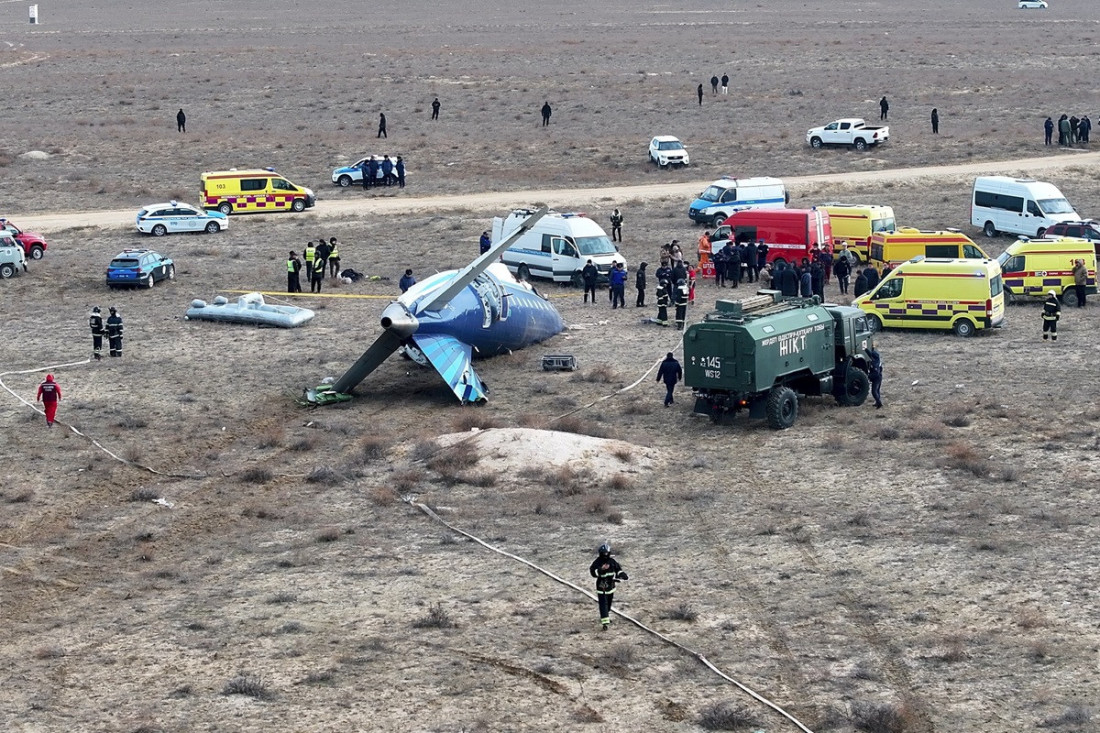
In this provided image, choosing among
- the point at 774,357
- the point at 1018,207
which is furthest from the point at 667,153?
the point at 774,357

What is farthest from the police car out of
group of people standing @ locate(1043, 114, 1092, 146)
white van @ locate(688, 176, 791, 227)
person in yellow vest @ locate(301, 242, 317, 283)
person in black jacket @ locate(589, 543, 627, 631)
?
person in black jacket @ locate(589, 543, 627, 631)

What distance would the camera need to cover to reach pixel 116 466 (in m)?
31.0

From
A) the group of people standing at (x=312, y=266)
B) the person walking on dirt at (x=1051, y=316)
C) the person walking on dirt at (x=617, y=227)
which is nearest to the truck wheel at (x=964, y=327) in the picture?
the person walking on dirt at (x=1051, y=316)

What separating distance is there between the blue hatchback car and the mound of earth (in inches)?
811

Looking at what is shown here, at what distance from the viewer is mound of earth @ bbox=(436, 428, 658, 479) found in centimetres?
2952

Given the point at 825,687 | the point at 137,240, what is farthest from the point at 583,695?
the point at 137,240

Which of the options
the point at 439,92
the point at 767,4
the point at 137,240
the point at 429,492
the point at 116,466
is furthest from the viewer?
the point at 767,4

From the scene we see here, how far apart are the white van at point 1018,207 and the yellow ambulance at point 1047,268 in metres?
7.37

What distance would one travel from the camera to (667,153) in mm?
70375

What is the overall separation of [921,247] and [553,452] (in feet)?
68.8

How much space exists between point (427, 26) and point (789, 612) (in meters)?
116

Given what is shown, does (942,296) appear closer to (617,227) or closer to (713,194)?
(617,227)

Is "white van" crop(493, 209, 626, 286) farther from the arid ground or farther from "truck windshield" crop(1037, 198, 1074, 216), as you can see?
"truck windshield" crop(1037, 198, 1074, 216)

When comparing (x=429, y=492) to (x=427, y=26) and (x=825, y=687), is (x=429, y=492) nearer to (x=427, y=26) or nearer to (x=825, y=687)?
(x=825, y=687)
